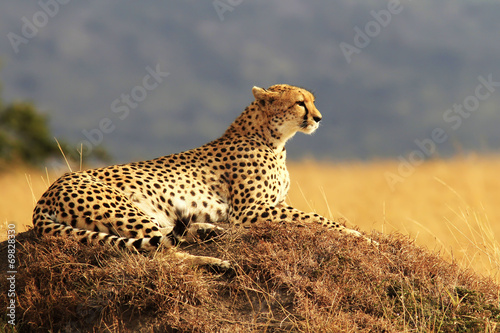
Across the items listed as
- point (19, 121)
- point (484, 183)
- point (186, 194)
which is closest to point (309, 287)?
point (186, 194)

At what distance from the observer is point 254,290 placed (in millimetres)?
4113

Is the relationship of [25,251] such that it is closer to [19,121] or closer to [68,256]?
[68,256]

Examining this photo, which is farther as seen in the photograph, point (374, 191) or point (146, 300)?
point (374, 191)

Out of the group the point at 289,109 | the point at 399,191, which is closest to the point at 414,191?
the point at 399,191

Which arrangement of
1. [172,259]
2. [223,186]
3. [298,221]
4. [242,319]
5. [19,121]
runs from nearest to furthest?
[242,319], [172,259], [298,221], [223,186], [19,121]

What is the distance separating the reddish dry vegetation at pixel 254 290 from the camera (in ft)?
13.1

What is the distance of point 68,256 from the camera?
14.6ft

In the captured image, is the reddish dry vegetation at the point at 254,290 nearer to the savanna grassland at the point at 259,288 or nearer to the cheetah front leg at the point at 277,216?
the savanna grassland at the point at 259,288

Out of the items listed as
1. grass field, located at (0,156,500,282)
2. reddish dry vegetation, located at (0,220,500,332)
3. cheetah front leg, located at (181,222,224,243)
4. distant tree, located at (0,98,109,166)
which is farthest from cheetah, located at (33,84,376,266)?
distant tree, located at (0,98,109,166)

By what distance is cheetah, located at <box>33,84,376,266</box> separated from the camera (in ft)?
15.3

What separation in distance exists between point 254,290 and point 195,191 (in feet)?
5.04

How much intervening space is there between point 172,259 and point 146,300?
363mm

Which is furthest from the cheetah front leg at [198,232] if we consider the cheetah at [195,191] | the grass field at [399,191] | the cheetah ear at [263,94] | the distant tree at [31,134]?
the distant tree at [31,134]

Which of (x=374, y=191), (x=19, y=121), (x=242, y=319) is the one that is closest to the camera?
(x=242, y=319)
